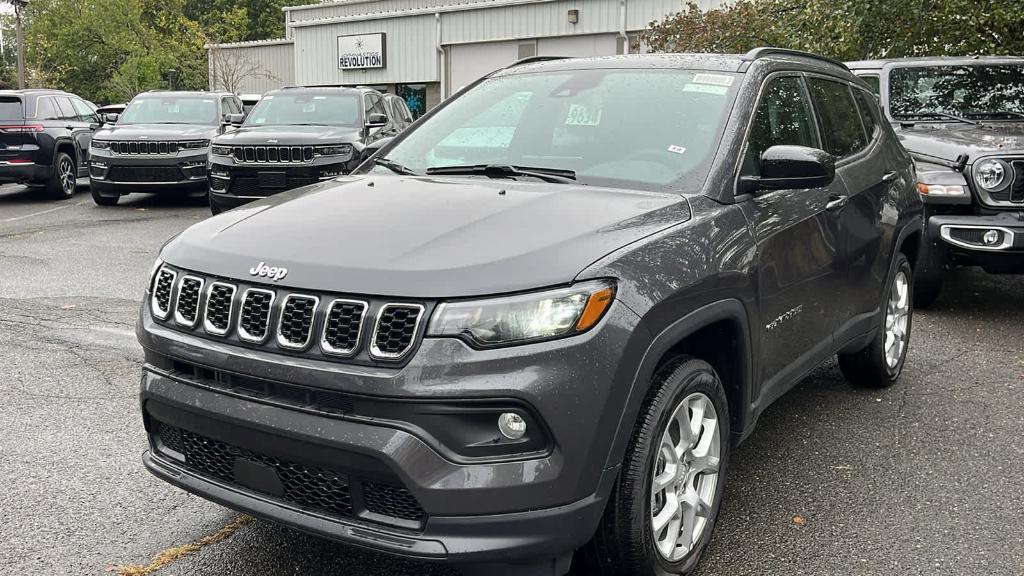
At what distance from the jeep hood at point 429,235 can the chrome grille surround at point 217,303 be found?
4 centimetres

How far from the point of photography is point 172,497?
3.79 metres

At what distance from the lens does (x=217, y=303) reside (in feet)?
9.30

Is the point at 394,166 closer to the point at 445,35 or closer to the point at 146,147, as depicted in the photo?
the point at 146,147

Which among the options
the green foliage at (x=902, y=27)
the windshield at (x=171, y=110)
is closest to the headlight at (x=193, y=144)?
the windshield at (x=171, y=110)

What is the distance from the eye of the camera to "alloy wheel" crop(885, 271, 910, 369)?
5.30m

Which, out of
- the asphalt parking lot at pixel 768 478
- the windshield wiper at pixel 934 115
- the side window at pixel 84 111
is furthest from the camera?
the side window at pixel 84 111

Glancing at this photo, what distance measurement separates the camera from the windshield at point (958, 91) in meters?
7.95

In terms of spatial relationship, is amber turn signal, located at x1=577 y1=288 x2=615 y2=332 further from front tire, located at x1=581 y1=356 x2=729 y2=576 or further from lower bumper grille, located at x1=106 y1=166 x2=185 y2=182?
lower bumper grille, located at x1=106 y1=166 x2=185 y2=182

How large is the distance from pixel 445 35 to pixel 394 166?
88.1 ft

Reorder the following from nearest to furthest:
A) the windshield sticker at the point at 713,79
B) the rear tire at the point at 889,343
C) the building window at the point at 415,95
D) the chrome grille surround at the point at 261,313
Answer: the chrome grille surround at the point at 261,313 < the windshield sticker at the point at 713,79 < the rear tire at the point at 889,343 < the building window at the point at 415,95

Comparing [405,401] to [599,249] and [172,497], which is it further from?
[172,497]

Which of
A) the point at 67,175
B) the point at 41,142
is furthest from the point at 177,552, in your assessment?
the point at 67,175

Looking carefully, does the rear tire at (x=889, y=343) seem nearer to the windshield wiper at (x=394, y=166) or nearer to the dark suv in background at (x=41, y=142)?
the windshield wiper at (x=394, y=166)

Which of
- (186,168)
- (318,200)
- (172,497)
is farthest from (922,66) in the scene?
(186,168)
